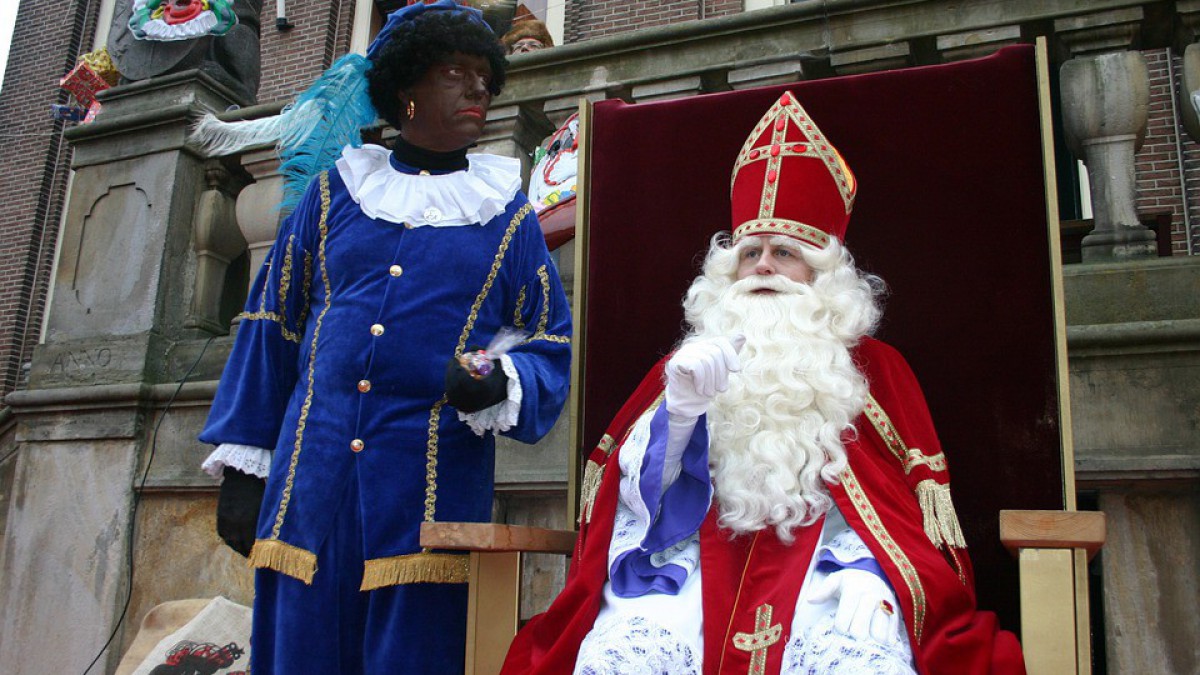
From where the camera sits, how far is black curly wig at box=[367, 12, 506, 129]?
2549 mm

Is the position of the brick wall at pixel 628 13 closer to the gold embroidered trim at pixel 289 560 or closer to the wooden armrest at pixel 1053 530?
the gold embroidered trim at pixel 289 560

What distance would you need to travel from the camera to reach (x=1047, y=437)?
2.47 m

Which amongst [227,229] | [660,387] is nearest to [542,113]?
[227,229]

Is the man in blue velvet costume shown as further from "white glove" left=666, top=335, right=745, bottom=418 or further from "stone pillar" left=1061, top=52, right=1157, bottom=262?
"stone pillar" left=1061, top=52, right=1157, bottom=262

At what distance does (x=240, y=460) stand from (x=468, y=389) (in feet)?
1.97

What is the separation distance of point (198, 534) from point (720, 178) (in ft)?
7.52

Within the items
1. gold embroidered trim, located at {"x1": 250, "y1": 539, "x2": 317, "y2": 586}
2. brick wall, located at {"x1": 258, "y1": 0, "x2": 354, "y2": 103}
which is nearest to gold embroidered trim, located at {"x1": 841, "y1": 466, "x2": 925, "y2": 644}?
gold embroidered trim, located at {"x1": 250, "y1": 539, "x2": 317, "y2": 586}

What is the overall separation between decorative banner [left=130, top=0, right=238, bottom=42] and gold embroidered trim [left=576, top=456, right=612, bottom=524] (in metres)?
2.94

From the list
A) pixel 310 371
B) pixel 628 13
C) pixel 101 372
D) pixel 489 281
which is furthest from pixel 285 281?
pixel 628 13

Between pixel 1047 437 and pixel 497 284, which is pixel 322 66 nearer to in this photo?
pixel 497 284

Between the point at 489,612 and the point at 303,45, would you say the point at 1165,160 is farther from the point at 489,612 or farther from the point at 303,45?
the point at 303,45

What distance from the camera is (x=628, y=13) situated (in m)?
8.67

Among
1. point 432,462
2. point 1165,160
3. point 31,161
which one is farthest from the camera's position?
point 31,161

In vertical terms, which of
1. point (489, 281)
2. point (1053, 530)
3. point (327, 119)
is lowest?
point (1053, 530)
